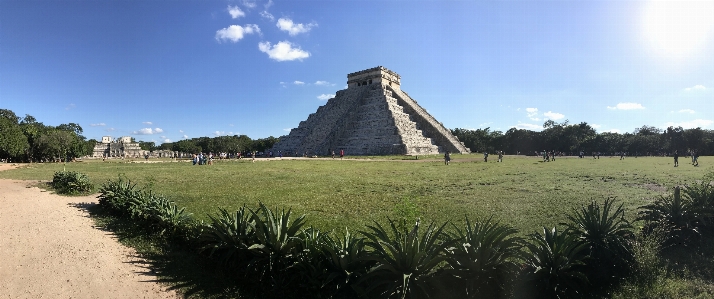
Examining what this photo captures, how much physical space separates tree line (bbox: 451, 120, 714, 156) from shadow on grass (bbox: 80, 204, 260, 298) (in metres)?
69.5

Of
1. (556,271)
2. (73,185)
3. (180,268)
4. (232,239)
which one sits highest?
(73,185)

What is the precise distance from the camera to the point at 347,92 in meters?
67.1

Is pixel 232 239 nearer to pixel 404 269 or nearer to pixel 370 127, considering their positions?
pixel 404 269

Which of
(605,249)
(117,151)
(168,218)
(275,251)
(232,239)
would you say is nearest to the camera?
(605,249)

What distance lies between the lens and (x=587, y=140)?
2699 inches

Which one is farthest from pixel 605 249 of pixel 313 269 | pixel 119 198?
pixel 119 198

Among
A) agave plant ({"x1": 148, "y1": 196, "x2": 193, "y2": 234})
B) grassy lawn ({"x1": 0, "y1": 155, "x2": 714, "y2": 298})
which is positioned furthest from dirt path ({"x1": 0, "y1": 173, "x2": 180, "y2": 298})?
agave plant ({"x1": 148, "y1": 196, "x2": 193, "y2": 234})

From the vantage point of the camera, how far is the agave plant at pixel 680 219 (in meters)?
5.07

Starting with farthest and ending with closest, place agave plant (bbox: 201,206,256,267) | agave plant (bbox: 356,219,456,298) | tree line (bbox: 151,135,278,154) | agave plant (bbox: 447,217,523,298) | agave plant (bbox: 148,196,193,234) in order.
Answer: tree line (bbox: 151,135,278,154) < agave plant (bbox: 148,196,193,234) < agave plant (bbox: 201,206,256,267) < agave plant (bbox: 447,217,523,298) < agave plant (bbox: 356,219,456,298)

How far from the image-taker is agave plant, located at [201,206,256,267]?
15.8 feet

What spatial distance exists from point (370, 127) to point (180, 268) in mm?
46993

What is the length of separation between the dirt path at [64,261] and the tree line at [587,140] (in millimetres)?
70462

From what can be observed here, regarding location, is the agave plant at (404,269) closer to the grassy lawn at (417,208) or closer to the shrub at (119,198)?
the grassy lawn at (417,208)

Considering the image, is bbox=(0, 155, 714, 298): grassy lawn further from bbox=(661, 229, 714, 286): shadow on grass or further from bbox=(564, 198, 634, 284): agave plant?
bbox=(564, 198, 634, 284): agave plant
